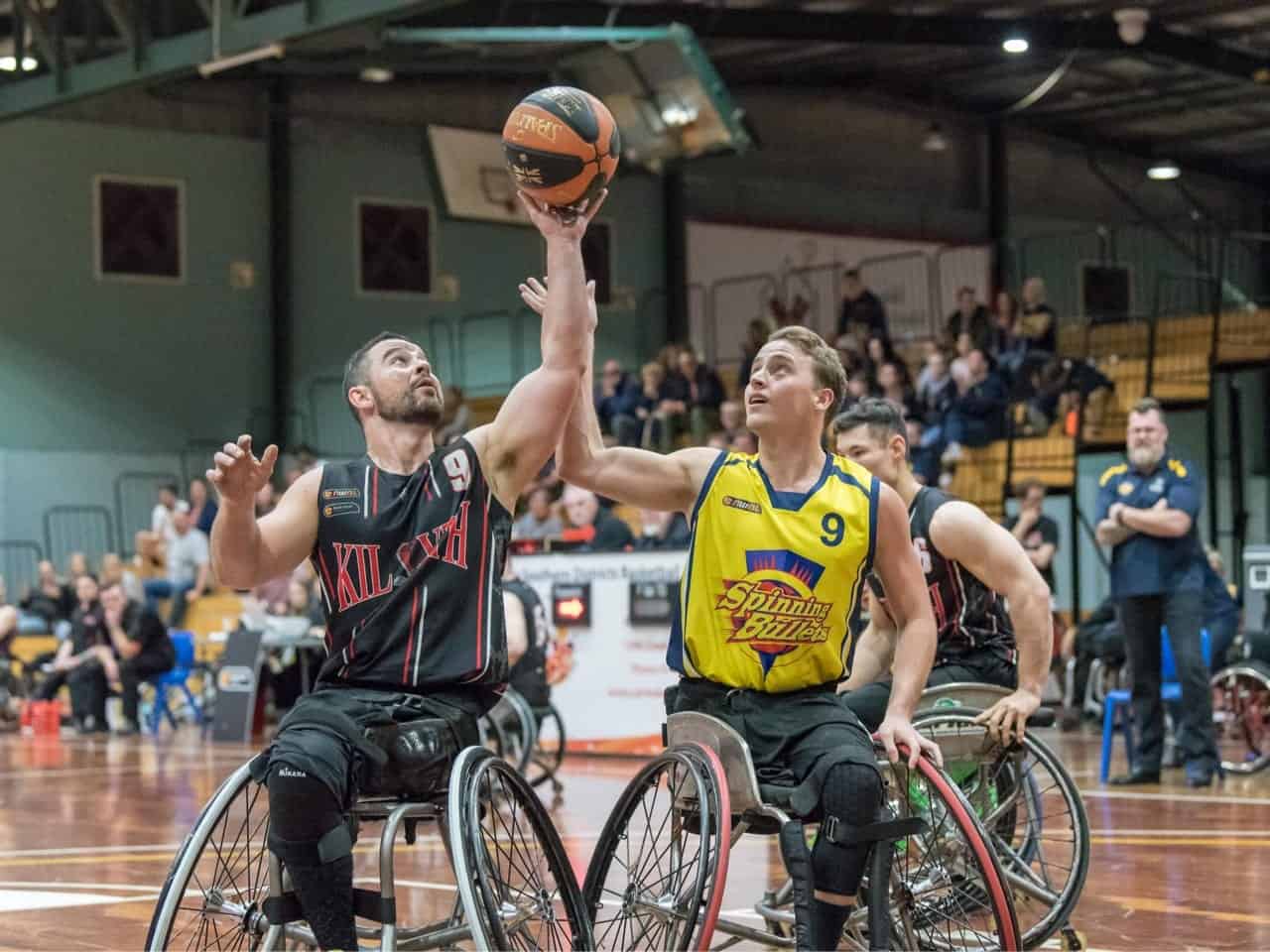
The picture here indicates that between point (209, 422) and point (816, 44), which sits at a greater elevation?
point (816, 44)

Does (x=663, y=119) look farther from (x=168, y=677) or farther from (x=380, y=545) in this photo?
(x=380, y=545)

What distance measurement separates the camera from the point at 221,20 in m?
16.0

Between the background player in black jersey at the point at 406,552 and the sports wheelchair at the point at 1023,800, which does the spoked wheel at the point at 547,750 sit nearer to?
the sports wheelchair at the point at 1023,800

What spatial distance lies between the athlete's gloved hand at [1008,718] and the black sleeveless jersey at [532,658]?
5180 mm

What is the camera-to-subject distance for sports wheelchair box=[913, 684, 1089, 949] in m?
5.57

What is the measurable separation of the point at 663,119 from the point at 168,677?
711cm

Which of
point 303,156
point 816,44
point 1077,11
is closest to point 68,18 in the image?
point 303,156

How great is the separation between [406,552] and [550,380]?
0.50 m

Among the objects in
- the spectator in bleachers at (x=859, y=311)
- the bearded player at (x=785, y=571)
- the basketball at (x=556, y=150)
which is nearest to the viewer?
the basketball at (x=556, y=150)

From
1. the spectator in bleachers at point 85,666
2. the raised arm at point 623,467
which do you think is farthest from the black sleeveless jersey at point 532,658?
the spectator in bleachers at point 85,666

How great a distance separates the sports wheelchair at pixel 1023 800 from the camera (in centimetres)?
557

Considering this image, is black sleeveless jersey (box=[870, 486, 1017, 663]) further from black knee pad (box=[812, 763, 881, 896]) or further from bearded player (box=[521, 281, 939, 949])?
black knee pad (box=[812, 763, 881, 896])

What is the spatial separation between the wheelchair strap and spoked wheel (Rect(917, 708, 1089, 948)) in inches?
37.9

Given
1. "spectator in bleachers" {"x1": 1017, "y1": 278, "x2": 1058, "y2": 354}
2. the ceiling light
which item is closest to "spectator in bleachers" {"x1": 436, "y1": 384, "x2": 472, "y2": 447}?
"spectator in bleachers" {"x1": 1017, "y1": 278, "x2": 1058, "y2": 354}
